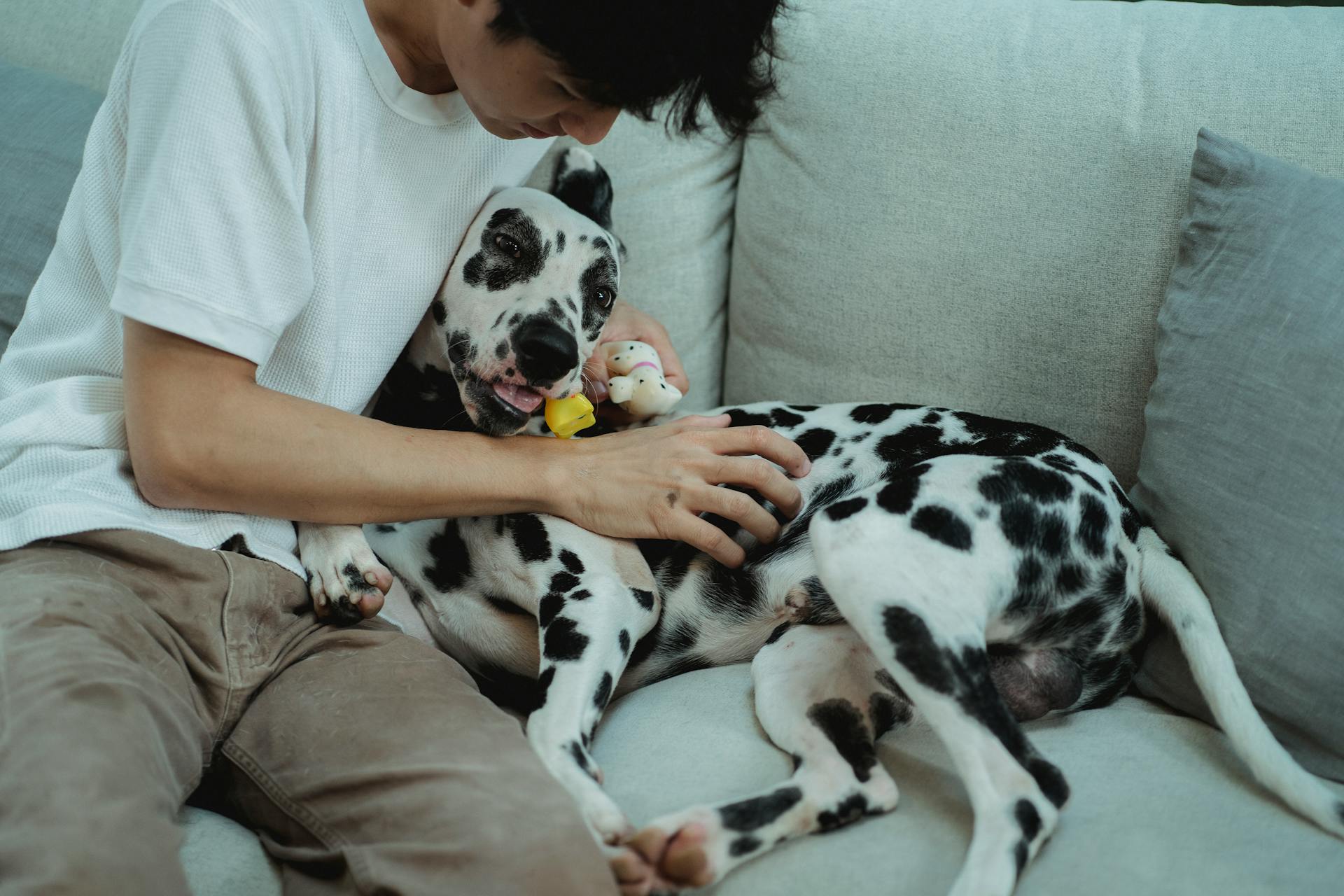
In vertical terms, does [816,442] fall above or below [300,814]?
above

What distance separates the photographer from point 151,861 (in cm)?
105

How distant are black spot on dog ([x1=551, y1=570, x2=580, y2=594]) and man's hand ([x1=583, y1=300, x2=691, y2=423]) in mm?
381

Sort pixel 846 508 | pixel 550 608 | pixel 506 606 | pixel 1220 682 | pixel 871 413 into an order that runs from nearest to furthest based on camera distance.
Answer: pixel 1220 682
pixel 846 508
pixel 550 608
pixel 506 606
pixel 871 413

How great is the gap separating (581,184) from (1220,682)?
1398mm

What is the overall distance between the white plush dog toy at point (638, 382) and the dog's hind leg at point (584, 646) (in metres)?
0.27

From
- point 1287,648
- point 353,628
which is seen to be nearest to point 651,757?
point 353,628

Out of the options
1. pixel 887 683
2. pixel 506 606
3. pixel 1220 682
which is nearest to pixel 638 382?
pixel 506 606

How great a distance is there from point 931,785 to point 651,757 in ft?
1.32

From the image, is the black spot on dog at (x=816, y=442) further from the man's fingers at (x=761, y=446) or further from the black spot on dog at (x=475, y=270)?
the black spot on dog at (x=475, y=270)

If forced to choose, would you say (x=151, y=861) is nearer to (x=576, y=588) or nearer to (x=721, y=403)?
(x=576, y=588)

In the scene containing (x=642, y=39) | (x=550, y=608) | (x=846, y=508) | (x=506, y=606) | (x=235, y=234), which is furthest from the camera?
(x=506, y=606)

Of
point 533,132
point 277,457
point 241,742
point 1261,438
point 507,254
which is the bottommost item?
point 241,742

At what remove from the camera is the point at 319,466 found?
1427 mm

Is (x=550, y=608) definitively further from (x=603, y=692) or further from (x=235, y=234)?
(x=235, y=234)
